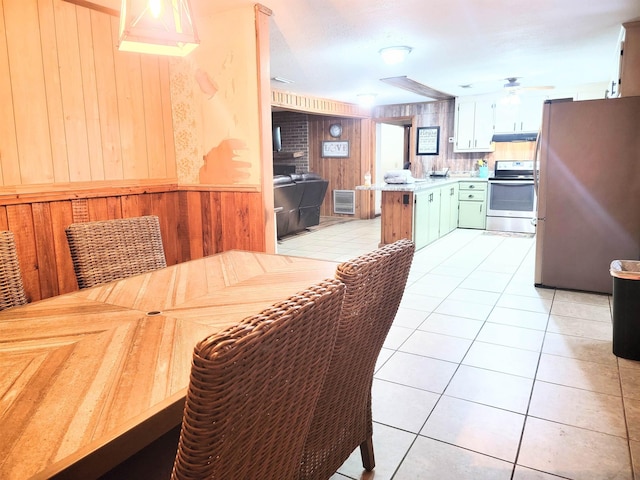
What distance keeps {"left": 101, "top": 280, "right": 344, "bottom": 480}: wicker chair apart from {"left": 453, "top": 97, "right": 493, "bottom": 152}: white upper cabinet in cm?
736

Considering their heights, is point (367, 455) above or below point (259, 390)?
below

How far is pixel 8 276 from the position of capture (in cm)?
167

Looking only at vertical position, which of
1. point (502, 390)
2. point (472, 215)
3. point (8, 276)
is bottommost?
point (502, 390)

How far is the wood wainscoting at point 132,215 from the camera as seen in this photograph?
272 cm

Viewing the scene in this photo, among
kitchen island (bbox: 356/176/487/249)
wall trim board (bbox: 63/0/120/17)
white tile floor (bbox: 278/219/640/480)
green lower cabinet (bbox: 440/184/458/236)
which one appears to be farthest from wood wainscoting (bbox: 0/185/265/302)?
green lower cabinet (bbox: 440/184/458/236)

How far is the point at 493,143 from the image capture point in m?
7.66

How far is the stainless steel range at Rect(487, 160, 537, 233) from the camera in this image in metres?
6.73

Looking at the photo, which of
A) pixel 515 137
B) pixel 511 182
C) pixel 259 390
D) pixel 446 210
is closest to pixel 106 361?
pixel 259 390

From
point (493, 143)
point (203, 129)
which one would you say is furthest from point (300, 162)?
point (203, 129)

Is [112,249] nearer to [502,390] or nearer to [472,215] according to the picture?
[502,390]

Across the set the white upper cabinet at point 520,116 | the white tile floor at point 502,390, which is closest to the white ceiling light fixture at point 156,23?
the white tile floor at point 502,390

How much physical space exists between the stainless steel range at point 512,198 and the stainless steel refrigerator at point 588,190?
280cm

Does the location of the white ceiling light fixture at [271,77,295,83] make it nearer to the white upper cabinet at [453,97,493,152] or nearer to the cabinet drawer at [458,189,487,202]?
the white upper cabinet at [453,97,493,152]

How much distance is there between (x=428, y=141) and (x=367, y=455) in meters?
7.31
